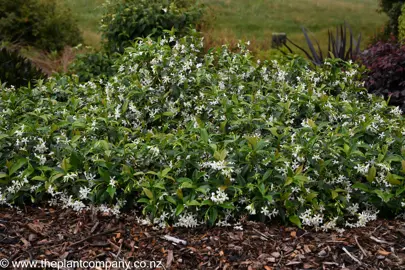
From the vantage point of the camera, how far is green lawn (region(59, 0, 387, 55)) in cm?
1661

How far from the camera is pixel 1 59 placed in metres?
6.36

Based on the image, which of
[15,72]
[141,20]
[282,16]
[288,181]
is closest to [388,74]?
[288,181]

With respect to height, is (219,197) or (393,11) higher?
(393,11)

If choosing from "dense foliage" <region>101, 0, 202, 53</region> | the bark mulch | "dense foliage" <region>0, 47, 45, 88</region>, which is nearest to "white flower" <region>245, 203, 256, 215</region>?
the bark mulch

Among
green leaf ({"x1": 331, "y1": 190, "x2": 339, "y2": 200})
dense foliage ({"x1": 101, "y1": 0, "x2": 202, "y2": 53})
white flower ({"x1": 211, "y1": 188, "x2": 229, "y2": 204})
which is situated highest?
dense foliage ({"x1": 101, "y1": 0, "x2": 202, "y2": 53})

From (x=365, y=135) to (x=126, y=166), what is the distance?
189cm

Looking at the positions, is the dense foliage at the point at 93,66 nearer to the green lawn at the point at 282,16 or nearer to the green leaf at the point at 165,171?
the green leaf at the point at 165,171

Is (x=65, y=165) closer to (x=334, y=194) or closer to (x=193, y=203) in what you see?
(x=193, y=203)

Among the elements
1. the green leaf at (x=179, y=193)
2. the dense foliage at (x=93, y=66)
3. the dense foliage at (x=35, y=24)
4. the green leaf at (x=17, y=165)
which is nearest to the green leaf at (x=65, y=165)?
the green leaf at (x=17, y=165)

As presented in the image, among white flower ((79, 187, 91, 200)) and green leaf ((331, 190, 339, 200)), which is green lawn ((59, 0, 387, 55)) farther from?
green leaf ((331, 190, 339, 200))

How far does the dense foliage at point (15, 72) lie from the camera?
6211 millimetres

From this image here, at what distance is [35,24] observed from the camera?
11273mm

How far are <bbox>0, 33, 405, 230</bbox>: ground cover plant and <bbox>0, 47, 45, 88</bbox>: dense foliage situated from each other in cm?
183

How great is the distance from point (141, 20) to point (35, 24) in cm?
484
